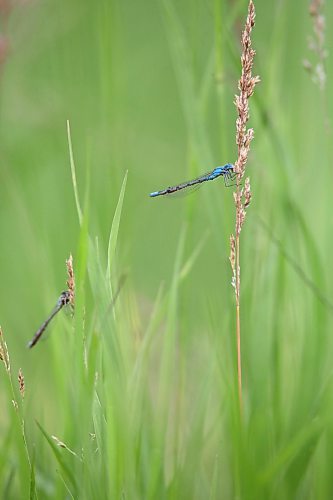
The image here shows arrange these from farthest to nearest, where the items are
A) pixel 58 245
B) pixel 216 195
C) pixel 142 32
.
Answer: pixel 142 32 → pixel 58 245 → pixel 216 195

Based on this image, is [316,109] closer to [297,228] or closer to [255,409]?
[297,228]

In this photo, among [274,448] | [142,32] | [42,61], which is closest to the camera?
[274,448]

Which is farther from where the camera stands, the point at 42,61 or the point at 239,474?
the point at 42,61

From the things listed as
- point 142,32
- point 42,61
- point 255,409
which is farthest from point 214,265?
point 142,32

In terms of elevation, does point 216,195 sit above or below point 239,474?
above

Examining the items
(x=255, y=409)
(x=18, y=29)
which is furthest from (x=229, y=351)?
(x=18, y=29)

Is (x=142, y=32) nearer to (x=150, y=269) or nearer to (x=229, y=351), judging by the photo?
(x=150, y=269)

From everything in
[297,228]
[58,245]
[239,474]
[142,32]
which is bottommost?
[239,474]
